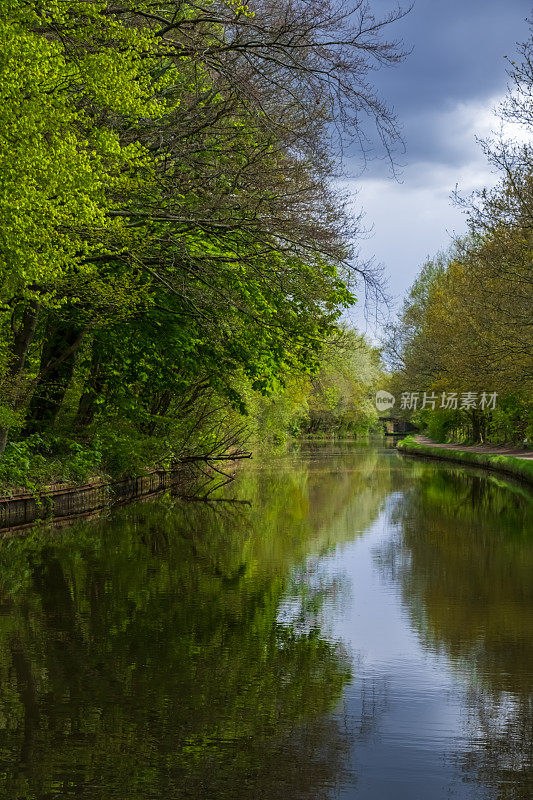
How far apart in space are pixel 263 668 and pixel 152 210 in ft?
39.0

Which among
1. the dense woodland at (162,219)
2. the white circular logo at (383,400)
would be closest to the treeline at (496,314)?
the dense woodland at (162,219)

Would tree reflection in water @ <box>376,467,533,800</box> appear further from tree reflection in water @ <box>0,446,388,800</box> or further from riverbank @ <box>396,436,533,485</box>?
riverbank @ <box>396,436,533,485</box>

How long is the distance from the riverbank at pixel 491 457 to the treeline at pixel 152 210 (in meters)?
15.8

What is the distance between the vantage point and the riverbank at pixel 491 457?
3843 cm

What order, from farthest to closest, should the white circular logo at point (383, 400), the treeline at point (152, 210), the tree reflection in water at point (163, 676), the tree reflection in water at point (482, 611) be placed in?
1. the white circular logo at point (383, 400)
2. the treeline at point (152, 210)
3. the tree reflection in water at point (482, 611)
4. the tree reflection in water at point (163, 676)

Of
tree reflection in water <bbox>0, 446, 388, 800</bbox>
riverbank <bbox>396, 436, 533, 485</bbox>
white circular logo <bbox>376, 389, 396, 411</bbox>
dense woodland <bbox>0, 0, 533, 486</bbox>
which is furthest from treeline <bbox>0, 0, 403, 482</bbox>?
white circular logo <bbox>376, 389, 396, 411</bbox>

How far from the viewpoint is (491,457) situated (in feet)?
155

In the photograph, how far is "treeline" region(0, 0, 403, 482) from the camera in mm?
12750

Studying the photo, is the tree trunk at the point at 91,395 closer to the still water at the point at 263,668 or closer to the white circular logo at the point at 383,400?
the still water at the point at 263,668

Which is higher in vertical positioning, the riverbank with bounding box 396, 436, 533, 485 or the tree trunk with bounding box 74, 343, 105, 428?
the tree trunk with bounding box 74, 343, 105, 428

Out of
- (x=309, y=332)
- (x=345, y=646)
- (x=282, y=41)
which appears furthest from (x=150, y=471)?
(x=345, y=646)

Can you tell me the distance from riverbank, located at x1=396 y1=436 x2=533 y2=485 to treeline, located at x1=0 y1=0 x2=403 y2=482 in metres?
15.8

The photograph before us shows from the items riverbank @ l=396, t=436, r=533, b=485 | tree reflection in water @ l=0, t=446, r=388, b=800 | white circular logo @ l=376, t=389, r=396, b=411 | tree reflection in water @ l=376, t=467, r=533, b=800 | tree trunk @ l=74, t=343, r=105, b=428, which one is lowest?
tree reflection in water @ l=0, t=446, r=388, b=800

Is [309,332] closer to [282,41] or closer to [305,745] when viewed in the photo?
[282,41]
